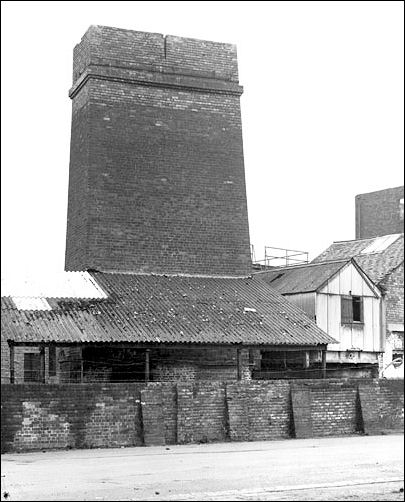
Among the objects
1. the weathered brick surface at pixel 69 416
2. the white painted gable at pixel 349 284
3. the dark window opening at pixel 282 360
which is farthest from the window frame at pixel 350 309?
the weathered brick surface at pixel 69 416

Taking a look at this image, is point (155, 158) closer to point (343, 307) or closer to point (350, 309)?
point (343, 307)

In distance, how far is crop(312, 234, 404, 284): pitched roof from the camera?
34.4 m

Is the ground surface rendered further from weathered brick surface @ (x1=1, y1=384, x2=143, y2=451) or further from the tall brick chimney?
the tall brick chimney

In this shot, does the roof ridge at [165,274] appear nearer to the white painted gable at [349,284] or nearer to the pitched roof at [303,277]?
the pitched roof at [303,277]

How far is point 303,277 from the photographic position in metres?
30.4

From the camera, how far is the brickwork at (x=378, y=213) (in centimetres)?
4753

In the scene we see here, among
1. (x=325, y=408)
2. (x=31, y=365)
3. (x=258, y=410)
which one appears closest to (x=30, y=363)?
(x=31, y=365)

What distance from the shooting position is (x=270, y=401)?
2255cm

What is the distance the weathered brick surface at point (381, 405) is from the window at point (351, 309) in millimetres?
5392

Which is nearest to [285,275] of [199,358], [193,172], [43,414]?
[193,172]

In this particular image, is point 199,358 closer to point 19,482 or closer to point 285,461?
point 285,461

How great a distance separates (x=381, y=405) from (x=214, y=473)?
10080 millimetres

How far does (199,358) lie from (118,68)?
947 cm

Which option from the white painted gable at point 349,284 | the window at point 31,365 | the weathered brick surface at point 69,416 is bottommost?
the weathered brick surface at point 69,416
